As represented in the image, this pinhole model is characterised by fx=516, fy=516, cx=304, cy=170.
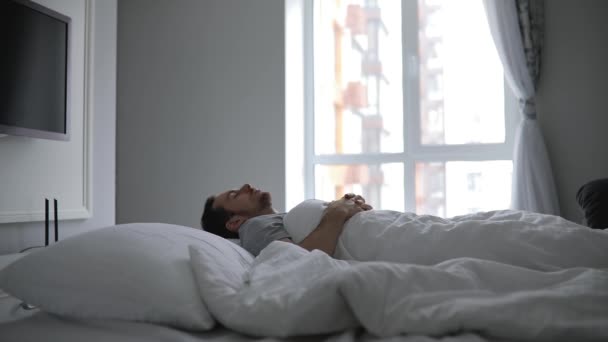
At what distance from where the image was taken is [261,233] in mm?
1723

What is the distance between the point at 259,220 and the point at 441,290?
3.28 feet

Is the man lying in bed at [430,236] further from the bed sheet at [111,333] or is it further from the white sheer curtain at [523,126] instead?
the white sheer curtain at [523,126]

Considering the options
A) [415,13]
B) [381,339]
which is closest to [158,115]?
[415,13]

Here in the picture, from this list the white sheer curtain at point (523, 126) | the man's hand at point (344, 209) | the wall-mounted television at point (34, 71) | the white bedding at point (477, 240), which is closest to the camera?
the white bedding at point (477, 240)

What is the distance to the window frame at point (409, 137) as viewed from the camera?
3.86 m

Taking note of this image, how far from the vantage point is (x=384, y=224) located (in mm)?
1556

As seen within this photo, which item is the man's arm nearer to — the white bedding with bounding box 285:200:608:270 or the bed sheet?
the white bedding with bounding box 285:200:608:270

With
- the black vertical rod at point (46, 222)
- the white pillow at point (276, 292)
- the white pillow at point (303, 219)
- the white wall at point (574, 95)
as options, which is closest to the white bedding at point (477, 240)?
the white pillow at point (303, 219)

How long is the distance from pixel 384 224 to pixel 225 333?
2.28ft

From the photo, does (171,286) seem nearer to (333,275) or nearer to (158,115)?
(333,275)

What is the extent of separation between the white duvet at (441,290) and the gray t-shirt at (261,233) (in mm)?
354

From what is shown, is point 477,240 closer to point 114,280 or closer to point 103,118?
point 114,280

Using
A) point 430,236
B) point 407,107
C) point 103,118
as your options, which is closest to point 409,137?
point 407,107

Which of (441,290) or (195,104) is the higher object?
(195,104)
